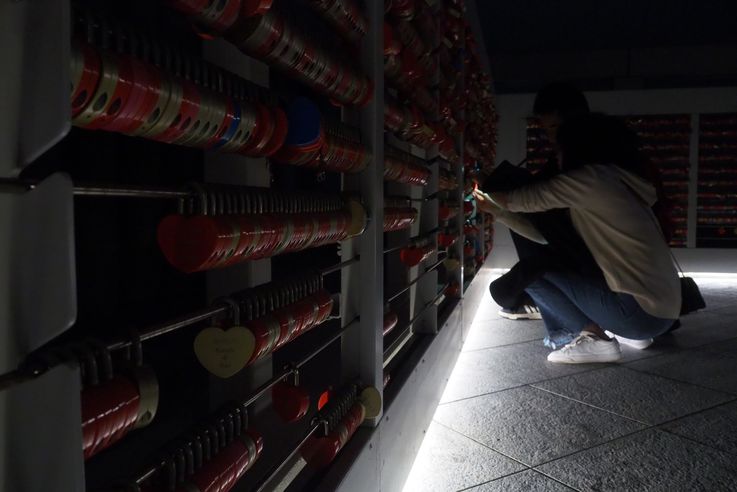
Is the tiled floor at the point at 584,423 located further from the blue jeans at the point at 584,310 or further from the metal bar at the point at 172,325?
the metal bar at the point at 172,325

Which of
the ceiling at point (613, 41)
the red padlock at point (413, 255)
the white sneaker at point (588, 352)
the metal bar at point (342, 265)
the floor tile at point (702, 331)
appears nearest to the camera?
the metal bar at point (342, 265)

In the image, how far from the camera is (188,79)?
77 cm

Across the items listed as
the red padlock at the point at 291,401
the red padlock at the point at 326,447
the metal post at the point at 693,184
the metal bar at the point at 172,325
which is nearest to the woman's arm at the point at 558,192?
the red padlock at the point at 326,447

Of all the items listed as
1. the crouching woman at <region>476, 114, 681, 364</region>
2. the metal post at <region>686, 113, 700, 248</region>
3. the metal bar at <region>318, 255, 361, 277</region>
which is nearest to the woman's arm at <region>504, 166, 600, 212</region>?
the crouching woman at <region>476, 114, 681, 364</region>

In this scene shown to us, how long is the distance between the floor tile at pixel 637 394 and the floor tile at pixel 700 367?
0.33 ft

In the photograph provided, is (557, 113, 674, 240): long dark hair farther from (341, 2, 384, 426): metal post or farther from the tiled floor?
(341, 2, 384, 426): metal post

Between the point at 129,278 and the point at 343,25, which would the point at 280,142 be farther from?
the point at 129,278

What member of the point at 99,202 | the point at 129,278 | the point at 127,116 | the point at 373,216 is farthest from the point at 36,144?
the point at 129,278

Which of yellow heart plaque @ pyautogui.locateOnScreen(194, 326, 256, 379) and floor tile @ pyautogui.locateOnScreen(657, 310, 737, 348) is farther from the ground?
yellow heart plaque @ pyautogui.locateOnScreen(194, 326, 256, 379)

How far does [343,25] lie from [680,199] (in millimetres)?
6855

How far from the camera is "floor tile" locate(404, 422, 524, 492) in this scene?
1.65 metres

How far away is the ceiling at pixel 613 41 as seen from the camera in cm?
690

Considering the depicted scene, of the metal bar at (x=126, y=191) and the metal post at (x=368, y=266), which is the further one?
the metal post at (x=368, y=266)

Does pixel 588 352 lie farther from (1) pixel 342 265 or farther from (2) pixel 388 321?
(1) pixel 342 265
